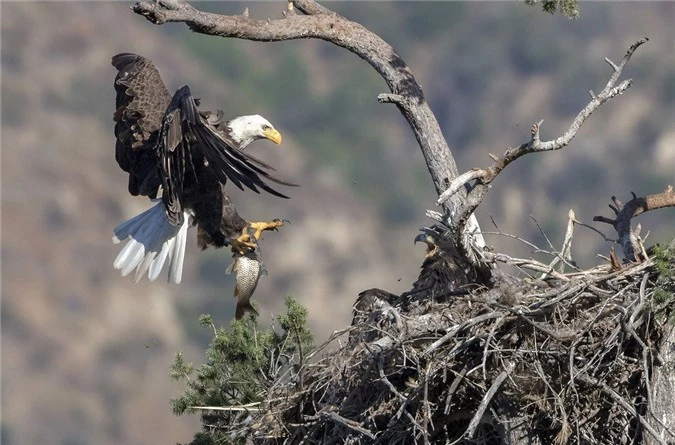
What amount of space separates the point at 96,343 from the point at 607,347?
4172 cm

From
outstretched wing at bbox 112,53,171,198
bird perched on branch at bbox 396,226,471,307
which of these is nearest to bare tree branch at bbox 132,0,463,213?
bird perched on branch at bbox 396,226,471,307

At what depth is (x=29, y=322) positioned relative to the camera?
155 feet

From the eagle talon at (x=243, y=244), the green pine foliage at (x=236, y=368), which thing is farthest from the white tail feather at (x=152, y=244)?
the green pine foliage at (x=236, y=368)

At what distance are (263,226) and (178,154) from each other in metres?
0.68

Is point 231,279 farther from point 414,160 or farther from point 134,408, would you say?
point 414,160

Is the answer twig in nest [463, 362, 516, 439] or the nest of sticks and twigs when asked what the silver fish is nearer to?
the nest of sticks and twigs

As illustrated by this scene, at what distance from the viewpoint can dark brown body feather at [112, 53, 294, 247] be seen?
25.8 feet

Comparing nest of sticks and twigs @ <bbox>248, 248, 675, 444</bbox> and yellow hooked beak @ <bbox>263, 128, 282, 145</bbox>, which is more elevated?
yellow hooked beak @ <bbox>263, 128, 282, 145</bbox>

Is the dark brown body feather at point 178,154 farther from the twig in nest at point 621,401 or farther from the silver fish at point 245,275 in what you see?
the twig in nest at point 621,401

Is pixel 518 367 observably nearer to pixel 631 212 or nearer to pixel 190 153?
pixel 631 212

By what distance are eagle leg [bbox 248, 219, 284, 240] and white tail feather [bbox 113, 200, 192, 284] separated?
21.2 inches

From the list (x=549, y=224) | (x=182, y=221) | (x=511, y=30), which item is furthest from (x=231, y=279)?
(x=182, y=221)

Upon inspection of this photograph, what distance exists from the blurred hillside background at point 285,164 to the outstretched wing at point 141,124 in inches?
964

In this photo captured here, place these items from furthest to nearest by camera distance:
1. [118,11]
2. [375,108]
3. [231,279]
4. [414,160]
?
[118,11], [375,108], [414,160], [231,279]
